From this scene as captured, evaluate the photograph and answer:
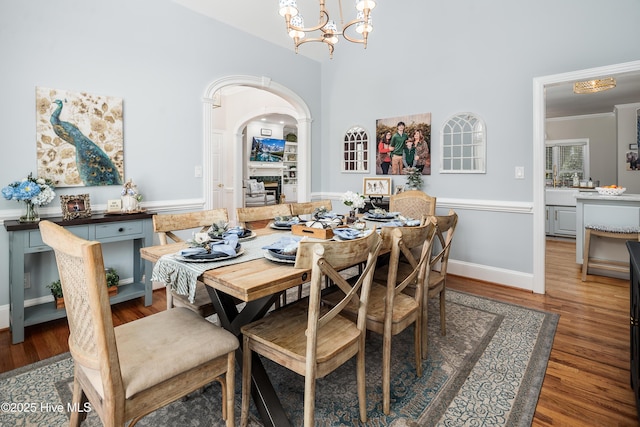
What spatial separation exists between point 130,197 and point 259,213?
1.30 m

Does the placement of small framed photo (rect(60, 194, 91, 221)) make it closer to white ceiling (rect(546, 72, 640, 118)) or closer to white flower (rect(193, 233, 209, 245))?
white flower (rect(193, 233, 209, 245))

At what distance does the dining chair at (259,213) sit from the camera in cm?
259

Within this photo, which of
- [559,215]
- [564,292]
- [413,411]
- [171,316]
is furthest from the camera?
[559,215]

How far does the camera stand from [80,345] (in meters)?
1.20

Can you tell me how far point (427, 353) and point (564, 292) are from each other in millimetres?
2215

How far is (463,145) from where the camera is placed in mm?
3973

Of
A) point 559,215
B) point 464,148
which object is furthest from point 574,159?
point 464,148

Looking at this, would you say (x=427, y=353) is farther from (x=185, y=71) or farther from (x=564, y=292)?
(x=185, y=71)

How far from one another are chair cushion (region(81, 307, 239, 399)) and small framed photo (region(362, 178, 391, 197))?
11.2 feet

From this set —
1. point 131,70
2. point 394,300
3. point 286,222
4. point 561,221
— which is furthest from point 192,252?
→ point 561,221

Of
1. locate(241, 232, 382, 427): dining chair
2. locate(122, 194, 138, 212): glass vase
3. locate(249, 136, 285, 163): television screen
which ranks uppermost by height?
locate(249, 136, 285, 163): television screen

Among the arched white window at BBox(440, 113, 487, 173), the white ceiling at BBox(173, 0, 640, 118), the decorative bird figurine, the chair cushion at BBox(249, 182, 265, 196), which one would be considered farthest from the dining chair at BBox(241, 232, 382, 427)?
the chair cushion at BBox(249, 182, 265, 196)

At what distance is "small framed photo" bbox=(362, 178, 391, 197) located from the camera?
4.61m

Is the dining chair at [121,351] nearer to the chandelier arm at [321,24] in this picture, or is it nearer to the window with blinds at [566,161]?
the chandelier arm at [321,24]
